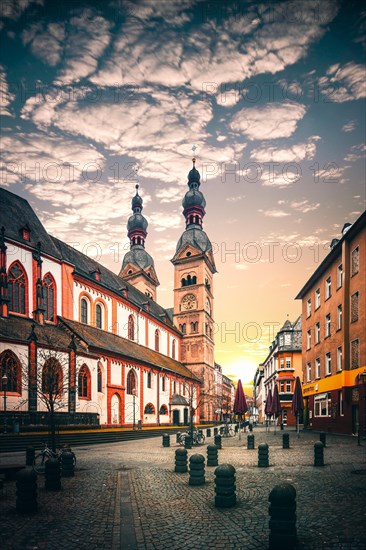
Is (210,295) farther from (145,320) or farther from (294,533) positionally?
(294,533)

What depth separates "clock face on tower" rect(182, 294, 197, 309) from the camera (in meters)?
67.2

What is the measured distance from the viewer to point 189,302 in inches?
2662

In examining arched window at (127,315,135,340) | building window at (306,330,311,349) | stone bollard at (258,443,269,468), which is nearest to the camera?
stone bollard at (258,443,269,468)

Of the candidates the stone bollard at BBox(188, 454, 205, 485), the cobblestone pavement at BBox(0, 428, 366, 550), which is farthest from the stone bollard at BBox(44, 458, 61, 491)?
the stone bollard at BBox(188, 454, 205, 485)

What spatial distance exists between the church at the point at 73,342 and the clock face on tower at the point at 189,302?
634cm

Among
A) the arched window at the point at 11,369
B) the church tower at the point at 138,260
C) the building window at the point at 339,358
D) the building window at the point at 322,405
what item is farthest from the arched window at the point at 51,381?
the church tower at the point at 138,260

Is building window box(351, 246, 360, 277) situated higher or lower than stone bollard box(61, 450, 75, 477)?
higher

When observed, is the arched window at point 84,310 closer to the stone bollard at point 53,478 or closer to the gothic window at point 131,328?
the gothic window at point 131,328

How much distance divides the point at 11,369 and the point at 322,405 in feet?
73.8

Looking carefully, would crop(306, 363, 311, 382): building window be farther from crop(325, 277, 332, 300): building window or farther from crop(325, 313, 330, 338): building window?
crop(325, 277, 332, 300): building window

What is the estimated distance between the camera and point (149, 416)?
43031 mm

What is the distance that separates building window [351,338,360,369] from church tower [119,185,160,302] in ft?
151

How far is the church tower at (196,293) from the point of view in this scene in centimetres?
6556

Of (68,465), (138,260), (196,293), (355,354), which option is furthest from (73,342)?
(138,260)
